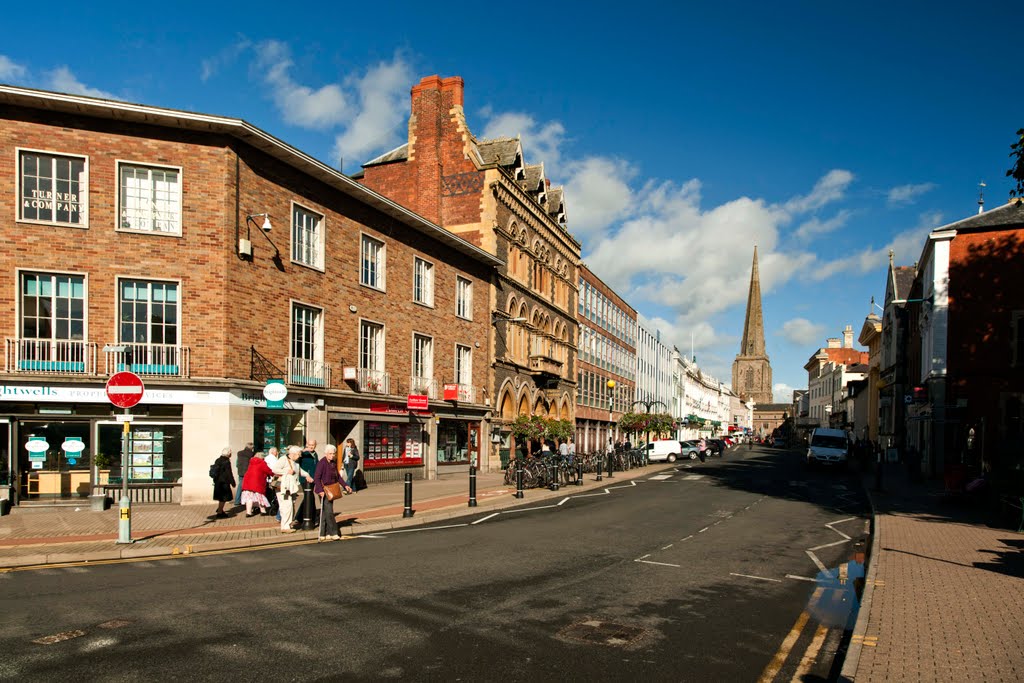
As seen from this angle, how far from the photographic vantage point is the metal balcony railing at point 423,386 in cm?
2769

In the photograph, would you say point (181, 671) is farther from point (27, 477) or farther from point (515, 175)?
point (515, 175)

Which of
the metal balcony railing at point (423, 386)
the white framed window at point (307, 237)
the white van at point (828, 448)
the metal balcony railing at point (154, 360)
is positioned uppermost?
the white framed window at point (307, 237)

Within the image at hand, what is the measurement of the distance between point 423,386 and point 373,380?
143 inches

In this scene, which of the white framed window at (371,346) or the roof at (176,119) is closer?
the roof at (176,119)

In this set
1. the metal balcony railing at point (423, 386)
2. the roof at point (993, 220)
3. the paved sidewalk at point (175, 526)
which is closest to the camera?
the paved sidewalk at point (175, 526)

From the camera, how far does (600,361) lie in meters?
57.3

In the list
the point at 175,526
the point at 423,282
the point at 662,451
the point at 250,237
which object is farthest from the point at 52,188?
the point at 662,451

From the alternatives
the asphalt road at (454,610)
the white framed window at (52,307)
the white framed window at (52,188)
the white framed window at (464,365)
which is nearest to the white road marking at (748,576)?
the asphalt road at (454,610)

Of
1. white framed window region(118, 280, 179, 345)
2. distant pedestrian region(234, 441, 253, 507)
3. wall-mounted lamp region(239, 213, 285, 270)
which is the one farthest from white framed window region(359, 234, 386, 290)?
distant pedestrian region(234, 441, 253, 507)

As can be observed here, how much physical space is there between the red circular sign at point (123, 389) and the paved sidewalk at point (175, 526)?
7.82 ft

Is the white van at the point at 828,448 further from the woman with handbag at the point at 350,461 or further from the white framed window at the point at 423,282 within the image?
the woman with handbag at the point at 350,461

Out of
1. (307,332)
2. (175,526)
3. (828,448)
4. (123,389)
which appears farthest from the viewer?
(828,448)

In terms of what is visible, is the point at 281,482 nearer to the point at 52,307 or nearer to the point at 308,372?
the point at 52,307

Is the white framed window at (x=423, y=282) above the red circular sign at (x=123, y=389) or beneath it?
above
